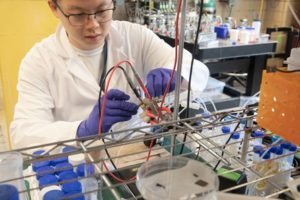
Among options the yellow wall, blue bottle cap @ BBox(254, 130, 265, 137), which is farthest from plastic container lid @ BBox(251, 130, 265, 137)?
the yellow wall

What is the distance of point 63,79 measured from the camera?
4.41 ft

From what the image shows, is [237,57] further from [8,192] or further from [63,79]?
[8,192]

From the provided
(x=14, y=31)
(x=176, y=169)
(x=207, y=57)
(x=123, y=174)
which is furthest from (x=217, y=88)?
(x=176, y=169)

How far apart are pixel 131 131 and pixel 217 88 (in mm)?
2057

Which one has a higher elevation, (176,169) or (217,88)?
(176,169)

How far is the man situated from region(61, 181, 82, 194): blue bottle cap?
0.33 m

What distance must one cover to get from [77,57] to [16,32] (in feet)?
3.56

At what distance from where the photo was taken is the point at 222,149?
2.21 ft

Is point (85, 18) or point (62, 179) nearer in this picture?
point (62, 179)

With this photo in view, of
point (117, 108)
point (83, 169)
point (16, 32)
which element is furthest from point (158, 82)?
point (16, 32)

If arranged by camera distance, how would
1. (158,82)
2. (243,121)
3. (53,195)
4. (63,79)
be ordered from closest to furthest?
(53,195) < (243,121) < (158,82) < (63,79)

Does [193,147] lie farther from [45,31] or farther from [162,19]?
[162,19]

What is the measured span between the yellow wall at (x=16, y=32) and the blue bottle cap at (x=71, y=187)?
6.10 feet

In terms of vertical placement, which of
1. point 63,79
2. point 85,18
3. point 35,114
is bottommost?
point 35,114
